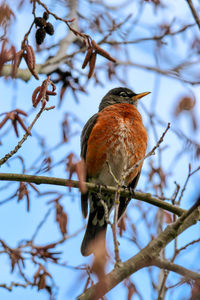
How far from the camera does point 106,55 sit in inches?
104

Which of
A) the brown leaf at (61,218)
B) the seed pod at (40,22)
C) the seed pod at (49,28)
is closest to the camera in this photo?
the seed pod at (40,22)

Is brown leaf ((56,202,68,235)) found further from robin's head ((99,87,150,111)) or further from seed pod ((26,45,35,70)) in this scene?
robin's head ((99,87,150,111))

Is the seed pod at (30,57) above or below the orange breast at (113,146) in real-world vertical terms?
below

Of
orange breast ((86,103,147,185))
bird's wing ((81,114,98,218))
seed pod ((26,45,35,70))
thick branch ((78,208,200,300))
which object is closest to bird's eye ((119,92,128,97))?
bird's wing ((81,114,98,218))

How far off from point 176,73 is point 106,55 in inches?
27.1

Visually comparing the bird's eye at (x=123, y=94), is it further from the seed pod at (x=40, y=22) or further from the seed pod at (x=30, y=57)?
the seed pod at (x=30, y=57)

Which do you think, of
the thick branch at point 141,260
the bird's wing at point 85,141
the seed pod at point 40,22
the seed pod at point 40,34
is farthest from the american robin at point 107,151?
the seed pod at point 40,22

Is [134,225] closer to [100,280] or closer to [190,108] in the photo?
[190,108]

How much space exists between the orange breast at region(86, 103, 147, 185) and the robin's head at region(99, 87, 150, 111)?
1.06 m

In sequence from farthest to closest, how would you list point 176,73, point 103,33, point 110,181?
point 103,33, point 110,181, point 176,73

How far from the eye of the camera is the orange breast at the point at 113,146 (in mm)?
4867

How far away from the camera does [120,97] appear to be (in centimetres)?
631

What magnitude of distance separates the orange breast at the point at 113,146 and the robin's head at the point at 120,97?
1057mm

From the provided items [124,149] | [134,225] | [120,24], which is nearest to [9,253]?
[134,225]
